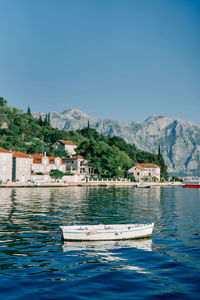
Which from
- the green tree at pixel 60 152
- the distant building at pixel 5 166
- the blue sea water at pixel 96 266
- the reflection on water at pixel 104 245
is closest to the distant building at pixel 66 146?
the green tree at pixel 60 152

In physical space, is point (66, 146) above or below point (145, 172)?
above

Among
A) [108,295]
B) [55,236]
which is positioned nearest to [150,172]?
[55,236]

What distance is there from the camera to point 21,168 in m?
119

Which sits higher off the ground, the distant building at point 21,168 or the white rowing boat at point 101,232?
the distant building at point 21,168

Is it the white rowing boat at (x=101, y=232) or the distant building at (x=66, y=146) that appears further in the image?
the distant building at (x=66, y=146)

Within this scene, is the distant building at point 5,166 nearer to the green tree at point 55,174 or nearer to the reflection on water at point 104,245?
the green tree at point 55,174

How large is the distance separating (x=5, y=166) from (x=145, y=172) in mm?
86416

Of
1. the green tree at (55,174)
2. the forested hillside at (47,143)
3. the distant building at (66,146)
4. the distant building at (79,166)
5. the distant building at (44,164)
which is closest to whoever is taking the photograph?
the green tree at (55,174)

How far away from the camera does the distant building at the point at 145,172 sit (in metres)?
172

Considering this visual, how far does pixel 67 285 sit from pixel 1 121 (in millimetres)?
165122

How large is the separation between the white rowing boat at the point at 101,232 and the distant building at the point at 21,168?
314 ft

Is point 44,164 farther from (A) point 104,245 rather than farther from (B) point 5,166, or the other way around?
(A) point 104,245

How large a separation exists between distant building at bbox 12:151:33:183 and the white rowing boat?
9579 cm

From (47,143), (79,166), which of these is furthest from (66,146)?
(79,166)
